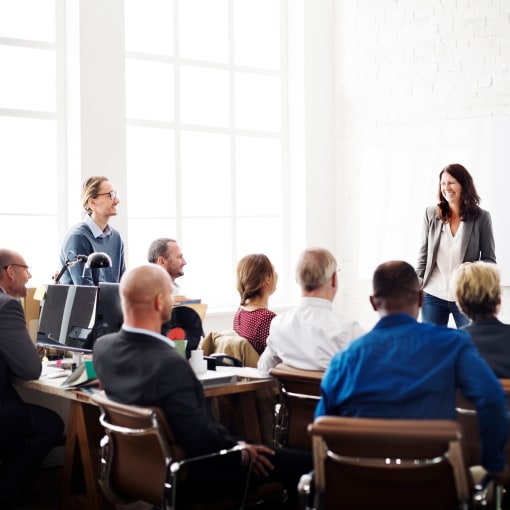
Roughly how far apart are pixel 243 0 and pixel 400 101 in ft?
6.46

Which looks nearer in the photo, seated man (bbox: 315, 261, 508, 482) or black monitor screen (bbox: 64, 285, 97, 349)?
seated man (bbox: 315, 261, 508, 482)

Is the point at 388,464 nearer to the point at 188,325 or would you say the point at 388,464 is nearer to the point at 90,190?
the point at 188,325

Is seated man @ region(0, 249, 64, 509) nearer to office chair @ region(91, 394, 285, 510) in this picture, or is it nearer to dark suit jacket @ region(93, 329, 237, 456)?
office chair @ region(91, 394, 285, 510)

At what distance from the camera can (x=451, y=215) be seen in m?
6.28

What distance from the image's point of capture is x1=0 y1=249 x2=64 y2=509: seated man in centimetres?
425

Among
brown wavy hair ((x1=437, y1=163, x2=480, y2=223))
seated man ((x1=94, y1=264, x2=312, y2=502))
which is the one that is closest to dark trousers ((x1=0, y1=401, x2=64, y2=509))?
seated man ((x1=94, y1=264, x2=312, y2=502))

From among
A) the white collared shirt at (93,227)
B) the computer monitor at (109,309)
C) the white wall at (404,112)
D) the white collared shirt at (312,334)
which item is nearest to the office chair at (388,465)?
the white collared shirt at (312,334)

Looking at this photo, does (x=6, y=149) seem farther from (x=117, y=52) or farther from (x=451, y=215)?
(x=451, y=215)

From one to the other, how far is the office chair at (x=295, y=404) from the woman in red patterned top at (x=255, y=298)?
0.81 meters

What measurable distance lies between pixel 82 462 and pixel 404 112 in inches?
223

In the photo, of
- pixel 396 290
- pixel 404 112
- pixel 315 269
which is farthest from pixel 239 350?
pixel 404 112

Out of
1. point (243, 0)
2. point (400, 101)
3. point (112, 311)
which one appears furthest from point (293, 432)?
point (243, 0)

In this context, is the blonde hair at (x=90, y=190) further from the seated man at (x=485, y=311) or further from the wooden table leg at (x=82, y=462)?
the seated man at (x=485, y=311)

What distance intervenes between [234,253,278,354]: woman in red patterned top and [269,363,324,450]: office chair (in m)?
0.81
